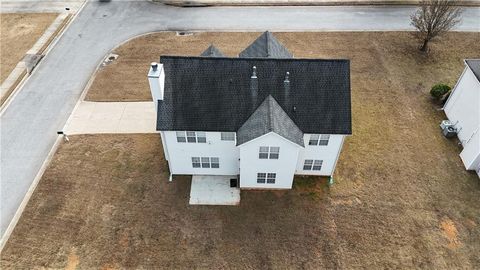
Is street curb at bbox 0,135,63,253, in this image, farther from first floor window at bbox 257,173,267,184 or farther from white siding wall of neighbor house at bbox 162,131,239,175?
first floor window at bbox 257,173,267,184

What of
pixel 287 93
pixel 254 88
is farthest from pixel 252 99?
pixel 287 93

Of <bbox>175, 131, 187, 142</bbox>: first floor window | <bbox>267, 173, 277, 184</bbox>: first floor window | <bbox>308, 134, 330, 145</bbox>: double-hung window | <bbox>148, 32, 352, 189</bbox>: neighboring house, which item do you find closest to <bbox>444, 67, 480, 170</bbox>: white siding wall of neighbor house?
<bbox>148, 32, 352, 189</bbox>: neighboring house

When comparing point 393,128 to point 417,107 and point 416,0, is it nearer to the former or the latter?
point 417,107

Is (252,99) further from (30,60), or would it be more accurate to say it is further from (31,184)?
(30,60)

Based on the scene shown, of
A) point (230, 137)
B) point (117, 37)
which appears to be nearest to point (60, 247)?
point (230, 137)

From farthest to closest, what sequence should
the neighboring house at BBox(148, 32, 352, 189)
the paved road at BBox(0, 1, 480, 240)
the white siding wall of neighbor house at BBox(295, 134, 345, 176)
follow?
the paved road at BBox(0, 1, 480, 240) < the white siding wall of neighbor house at BBox(295, 134, 345, 176) < the neighboring house at BBox(148, 32, 352, 189)

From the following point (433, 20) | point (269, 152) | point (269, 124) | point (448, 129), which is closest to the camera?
point (269, 124)

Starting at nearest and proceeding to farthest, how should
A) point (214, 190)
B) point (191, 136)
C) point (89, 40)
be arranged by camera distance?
point (191, 136), point (214, 190), point (89, 40)
